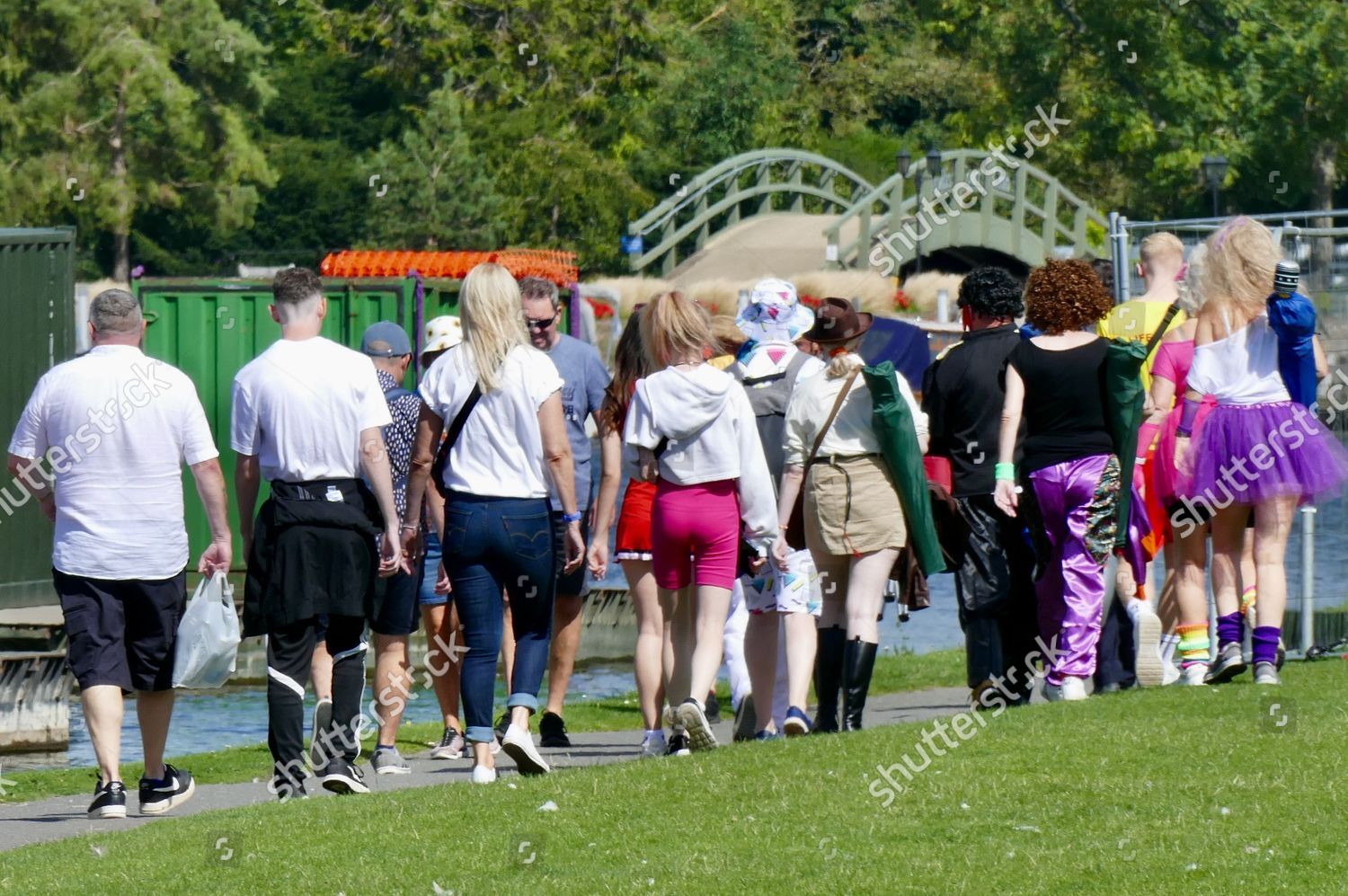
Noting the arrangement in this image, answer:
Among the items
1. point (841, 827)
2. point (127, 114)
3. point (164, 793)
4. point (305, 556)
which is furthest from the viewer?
point (127, 114)

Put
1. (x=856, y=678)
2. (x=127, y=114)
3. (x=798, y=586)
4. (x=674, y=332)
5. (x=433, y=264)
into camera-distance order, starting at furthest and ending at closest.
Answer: (x=127, y=114), (x=433, y=264), (x=798, y=586), (x=856, y=678), (x=674, y=332)

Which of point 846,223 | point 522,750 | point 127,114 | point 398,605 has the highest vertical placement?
point 127,114

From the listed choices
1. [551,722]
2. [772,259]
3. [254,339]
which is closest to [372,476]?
[551,722]

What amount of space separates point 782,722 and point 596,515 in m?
1.25

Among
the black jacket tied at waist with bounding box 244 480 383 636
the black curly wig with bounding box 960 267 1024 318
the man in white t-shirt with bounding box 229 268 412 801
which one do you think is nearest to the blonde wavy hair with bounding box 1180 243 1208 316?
the black curly wig with bounding box 960 267 1024 318

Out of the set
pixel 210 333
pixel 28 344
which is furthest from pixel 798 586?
pixel 210 333

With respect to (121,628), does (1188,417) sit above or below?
above

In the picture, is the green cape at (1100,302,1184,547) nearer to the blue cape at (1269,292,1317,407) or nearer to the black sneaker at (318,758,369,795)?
the blue cape at (1269,292,1317,407)

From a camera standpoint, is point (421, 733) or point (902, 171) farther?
point (902, 171)

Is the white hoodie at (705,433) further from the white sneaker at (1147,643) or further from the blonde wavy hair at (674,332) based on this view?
the white sneaker at (1147,643)

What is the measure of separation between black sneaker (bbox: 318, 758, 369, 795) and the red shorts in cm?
142

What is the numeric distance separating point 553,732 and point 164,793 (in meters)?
2.22

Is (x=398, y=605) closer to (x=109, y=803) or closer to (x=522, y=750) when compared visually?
(x=522, y=750)

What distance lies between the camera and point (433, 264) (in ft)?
57.9
